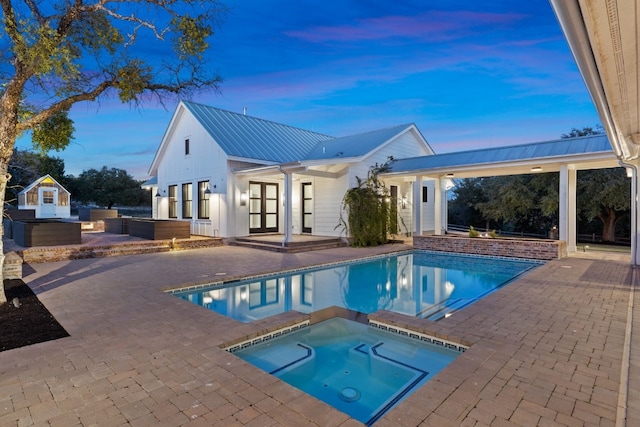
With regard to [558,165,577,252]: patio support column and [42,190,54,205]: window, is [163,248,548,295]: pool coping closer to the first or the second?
[558,165,577,252]: patio support column

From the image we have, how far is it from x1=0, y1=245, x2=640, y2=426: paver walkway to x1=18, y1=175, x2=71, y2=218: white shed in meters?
24.1

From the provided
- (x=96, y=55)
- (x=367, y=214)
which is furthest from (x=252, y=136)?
(x=96, y=55)

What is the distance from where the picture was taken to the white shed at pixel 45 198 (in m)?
24.2

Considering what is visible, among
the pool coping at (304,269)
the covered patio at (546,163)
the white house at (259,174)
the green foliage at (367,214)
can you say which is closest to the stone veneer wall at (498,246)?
Answer: the pool coping at (304,269)

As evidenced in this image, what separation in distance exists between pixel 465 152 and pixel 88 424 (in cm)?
1313

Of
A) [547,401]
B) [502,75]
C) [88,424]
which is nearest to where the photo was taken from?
[88,424]

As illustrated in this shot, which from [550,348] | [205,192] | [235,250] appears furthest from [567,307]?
[205,192]

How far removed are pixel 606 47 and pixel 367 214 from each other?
415 inches

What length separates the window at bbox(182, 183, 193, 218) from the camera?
1582 cm

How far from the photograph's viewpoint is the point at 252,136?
52.0 feet

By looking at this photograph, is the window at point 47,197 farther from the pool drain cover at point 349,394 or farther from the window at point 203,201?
the pool drain cover at point 349,394

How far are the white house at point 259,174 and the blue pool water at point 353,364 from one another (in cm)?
786

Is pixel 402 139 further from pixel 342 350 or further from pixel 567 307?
pixel 342 350

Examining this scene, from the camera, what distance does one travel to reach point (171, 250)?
1191cm
